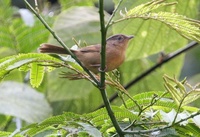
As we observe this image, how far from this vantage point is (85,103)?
260 centimetres

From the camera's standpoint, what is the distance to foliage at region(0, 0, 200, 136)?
1035mm

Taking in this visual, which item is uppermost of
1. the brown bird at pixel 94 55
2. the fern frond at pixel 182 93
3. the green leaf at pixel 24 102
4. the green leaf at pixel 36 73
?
the green leaf at pixel 24 102

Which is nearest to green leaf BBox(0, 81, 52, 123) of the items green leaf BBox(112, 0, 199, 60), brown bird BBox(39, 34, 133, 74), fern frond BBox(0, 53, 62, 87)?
green leaf BBox(112, 0, 199, 60)

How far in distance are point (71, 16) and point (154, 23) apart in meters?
0.42

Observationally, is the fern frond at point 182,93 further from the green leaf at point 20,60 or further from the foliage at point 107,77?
the green leaf at point 20,60

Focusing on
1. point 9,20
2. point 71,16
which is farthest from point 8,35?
point 71,16

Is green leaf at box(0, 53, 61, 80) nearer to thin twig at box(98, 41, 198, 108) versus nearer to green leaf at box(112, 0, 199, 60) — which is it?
green leaf at box(112, 0, 199, 60)

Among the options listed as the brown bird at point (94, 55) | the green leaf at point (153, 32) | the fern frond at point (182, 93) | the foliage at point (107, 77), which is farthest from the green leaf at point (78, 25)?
the fern frond at point (182, 93)

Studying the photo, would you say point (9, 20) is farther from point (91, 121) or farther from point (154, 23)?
point (91, 121)

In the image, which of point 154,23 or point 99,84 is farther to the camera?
point 154,23

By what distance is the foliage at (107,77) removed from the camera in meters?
1.04

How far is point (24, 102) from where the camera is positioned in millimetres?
2332

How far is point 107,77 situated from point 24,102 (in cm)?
125

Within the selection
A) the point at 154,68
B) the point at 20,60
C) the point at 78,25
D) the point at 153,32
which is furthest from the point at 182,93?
the point at 154,68
